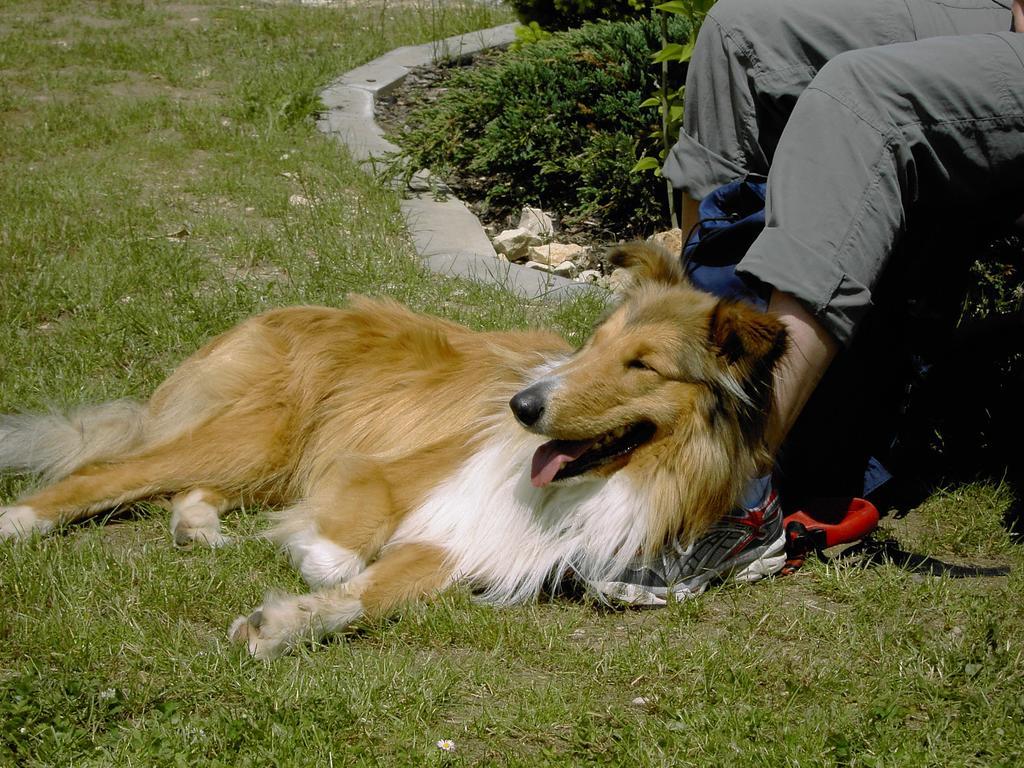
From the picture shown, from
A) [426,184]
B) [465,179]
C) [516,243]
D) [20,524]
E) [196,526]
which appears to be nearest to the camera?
[20,524]

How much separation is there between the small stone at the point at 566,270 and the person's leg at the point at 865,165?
2.91 m

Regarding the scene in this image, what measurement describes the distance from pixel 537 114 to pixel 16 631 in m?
4.95

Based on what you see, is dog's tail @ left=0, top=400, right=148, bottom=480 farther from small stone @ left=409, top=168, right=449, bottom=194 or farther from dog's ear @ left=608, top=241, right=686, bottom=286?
small stone @ left=409, top=168, right=449, bottom=194

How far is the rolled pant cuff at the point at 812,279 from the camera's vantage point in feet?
10.1

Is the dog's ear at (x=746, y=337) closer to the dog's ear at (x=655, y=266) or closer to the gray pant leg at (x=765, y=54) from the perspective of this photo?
the dog's ear at (x=655, y=266)

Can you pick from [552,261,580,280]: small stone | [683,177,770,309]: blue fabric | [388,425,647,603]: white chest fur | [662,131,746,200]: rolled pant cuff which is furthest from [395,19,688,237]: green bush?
[388,425,647,603]: white chest fur

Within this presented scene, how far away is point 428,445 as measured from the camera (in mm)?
3695

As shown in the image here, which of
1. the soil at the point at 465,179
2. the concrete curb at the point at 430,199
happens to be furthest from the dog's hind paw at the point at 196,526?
the soil at the point at 465,179

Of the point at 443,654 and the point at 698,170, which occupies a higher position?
the point at 698,170

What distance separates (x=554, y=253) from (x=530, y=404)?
347 cm

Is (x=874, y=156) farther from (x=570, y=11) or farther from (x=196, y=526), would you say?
(x=570, y=11)

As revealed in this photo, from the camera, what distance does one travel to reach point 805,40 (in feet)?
12.9

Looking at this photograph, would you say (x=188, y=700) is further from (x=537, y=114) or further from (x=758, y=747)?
(x=537, y=114)

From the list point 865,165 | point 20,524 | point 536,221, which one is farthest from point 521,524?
point 536,221
